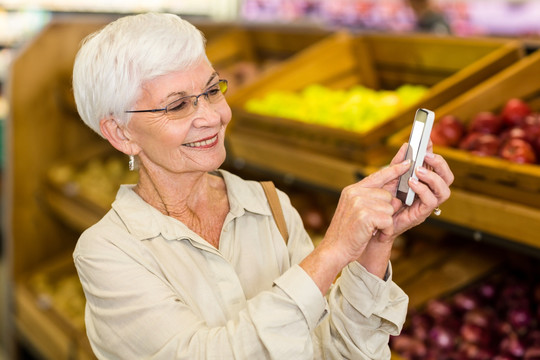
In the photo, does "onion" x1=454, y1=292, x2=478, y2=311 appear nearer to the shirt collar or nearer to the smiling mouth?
the shirt collar

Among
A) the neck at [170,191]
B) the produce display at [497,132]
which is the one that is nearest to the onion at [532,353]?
the produce display at [497,132]

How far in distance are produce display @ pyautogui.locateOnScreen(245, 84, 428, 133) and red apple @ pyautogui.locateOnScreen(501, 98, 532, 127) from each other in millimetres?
382

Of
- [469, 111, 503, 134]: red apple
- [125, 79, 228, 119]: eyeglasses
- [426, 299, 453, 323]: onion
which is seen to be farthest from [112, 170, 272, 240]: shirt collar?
[426, 299, 453, 323]: onion

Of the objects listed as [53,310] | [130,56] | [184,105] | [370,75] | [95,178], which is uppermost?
[130,56]

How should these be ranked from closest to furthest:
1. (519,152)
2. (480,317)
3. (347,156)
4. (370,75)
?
(519,152)
(480,317)
(347,156)
(370,75)

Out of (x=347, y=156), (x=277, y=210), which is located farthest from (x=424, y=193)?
(x=347, y=156)

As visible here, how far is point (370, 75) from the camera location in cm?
342

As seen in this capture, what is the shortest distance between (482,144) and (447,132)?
0.16 m

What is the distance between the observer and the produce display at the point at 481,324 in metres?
2.32

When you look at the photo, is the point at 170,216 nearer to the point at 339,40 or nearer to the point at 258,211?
the point at 258,211

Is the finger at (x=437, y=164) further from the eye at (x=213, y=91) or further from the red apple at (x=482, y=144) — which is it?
the red apple at (x=482, y=144)

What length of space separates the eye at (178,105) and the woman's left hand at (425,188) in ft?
1.50

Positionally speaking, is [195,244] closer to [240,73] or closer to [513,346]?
[513,346]

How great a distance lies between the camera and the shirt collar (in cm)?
150
